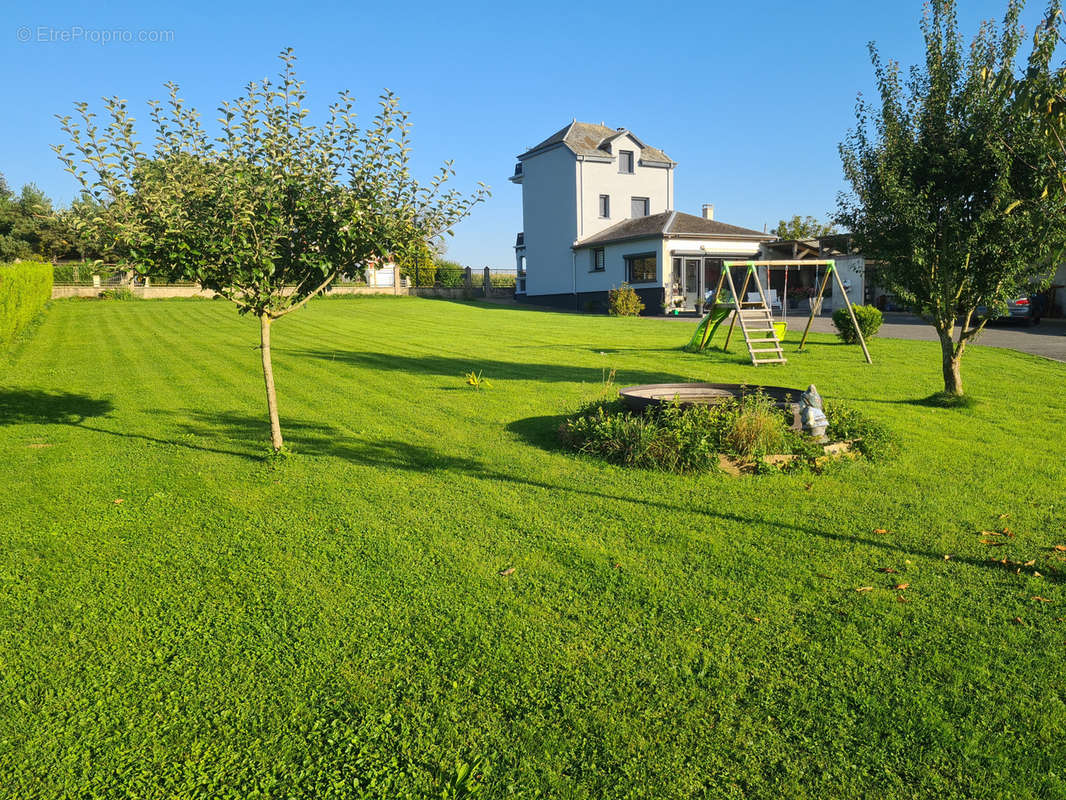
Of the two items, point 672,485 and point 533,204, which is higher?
point 533,204

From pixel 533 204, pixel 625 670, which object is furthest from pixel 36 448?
pixel 533 204

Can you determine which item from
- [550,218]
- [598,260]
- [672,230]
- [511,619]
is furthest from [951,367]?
[550,218]

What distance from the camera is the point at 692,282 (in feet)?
121

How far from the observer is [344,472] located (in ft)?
24.9

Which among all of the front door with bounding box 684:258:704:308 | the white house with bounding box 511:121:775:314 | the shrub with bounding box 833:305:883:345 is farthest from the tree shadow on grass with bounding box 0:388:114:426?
the front door with bounding box 684:258:704:308

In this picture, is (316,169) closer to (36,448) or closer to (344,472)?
(344,472)

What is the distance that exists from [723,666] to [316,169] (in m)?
6.16

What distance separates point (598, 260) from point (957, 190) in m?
30.1

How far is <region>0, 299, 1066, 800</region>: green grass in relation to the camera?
3158mm

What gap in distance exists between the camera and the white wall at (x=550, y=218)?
40719 millimetres

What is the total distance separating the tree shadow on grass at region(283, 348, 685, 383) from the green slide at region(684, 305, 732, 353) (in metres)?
3.70

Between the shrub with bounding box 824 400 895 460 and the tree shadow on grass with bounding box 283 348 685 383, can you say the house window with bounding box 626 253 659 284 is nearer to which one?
the tree shadow on grass with bounding box 283 348 685 383

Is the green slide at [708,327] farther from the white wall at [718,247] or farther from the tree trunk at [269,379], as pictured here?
the white wall at [718,247]

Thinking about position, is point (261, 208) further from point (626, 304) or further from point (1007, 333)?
point (626, 304)
